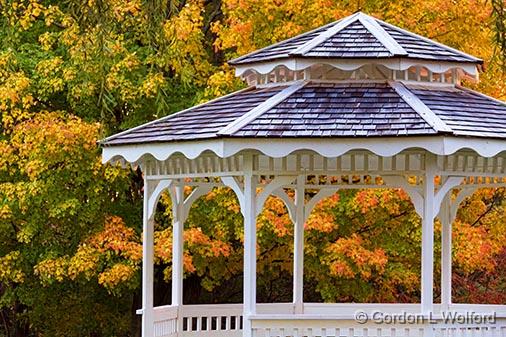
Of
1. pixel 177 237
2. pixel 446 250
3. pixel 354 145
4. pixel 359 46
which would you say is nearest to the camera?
pixel 354 145

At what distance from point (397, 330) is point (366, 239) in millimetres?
7313

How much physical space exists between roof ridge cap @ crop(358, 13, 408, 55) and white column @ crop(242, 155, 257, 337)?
193 centimetres

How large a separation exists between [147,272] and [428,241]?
10.8 ft

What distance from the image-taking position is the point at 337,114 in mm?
10180

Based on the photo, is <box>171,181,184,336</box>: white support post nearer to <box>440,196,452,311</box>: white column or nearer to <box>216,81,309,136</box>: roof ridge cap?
<box>216,81,309,136</box>: roof ridge cap

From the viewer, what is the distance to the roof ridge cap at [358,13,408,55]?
10844 millimetres

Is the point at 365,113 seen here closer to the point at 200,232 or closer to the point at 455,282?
the point at 200,232

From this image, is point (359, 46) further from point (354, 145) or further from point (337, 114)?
point (354, 145)

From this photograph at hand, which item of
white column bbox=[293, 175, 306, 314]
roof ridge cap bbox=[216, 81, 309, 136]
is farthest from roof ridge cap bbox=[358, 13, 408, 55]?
white column bbox=[293, 175, 306, 314]

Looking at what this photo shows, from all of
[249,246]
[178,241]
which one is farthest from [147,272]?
[249,246]

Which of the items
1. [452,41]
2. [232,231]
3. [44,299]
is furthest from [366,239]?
[44,299]

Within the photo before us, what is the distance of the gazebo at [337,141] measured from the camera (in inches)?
385

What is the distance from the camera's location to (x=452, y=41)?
1658cm

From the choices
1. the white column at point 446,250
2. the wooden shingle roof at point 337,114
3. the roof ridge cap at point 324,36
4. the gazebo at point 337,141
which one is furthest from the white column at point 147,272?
the white column at point 446,250
